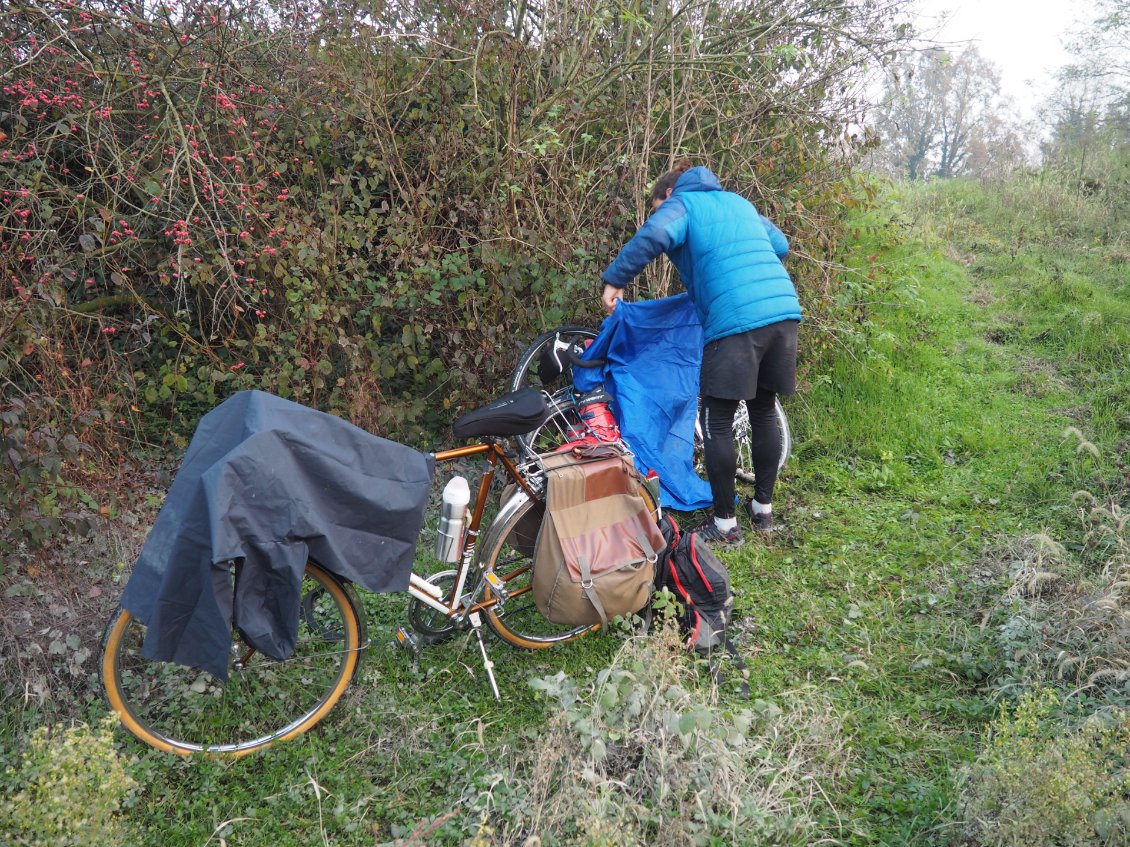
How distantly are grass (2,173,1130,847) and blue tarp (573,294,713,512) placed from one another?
67cm

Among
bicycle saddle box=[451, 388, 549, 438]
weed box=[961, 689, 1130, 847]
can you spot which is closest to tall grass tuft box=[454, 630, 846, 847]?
weed box=[961, 689, 1130, 847]

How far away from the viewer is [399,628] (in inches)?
130

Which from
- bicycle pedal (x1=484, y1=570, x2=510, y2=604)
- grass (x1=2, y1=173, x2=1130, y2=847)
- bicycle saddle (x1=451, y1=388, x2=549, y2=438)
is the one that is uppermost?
bicycle saddle (x1=451, y1=388, x2=549, y2=438)

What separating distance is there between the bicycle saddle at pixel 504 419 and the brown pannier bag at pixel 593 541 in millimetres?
207

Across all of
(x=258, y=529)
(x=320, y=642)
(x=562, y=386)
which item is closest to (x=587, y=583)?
(x=320, y=642)

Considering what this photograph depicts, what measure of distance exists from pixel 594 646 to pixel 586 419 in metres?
1.30

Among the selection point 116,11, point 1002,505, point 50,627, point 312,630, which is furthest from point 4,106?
point 1002,505

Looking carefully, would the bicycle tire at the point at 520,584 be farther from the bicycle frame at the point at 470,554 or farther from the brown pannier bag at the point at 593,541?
the brown pannier bag at the point at 593,541

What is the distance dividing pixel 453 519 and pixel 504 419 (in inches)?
16.5

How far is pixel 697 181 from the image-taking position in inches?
160

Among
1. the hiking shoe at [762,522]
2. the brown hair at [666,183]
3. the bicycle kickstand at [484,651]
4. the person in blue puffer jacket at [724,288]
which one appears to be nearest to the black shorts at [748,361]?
the person in blue puffer jacket at [724,288]

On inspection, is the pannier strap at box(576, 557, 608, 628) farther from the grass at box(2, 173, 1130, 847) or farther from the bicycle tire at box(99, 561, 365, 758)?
the bicycle tire at box(99, 561, 365, 758)

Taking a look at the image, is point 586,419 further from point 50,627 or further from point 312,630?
point 50,627

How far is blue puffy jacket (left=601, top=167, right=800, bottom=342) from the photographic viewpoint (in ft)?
12.9
